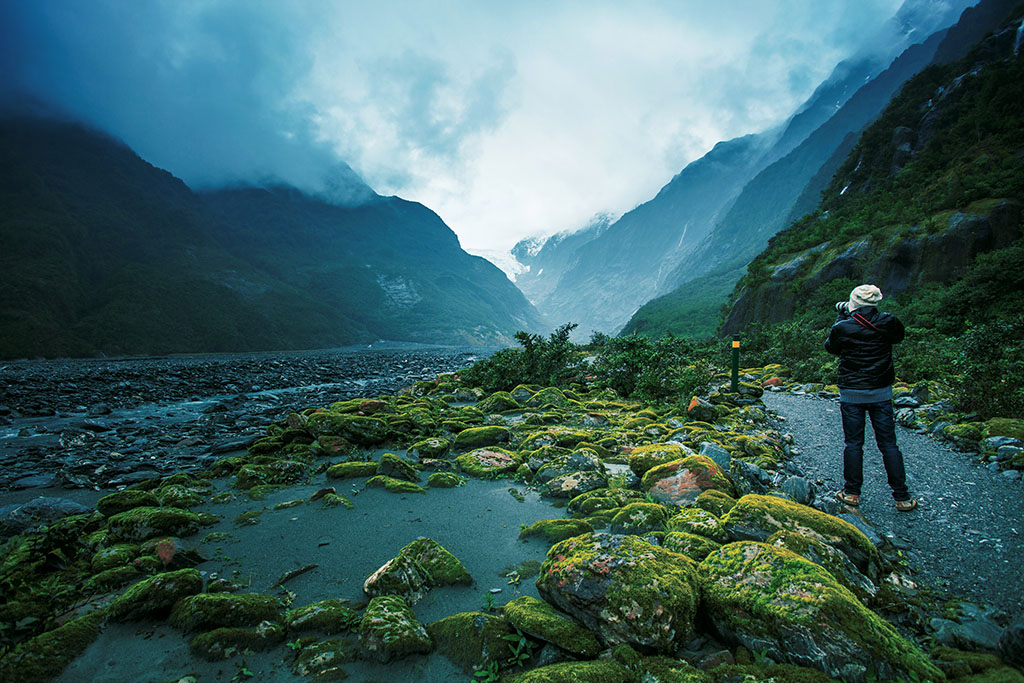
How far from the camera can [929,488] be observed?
6.05 m

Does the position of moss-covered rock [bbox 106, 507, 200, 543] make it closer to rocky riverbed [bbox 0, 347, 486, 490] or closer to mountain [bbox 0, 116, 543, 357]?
rocky riverbed [bbox 0, 347, 486, 490]

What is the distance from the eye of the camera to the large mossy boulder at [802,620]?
2.69 m

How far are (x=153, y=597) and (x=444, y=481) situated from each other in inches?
173

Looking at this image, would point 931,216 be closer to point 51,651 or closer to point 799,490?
point 799,490

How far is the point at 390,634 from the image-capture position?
11.2 feet

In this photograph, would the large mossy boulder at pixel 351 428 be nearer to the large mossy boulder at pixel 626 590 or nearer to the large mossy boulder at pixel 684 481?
the large mossy boulder at pixel 684 481

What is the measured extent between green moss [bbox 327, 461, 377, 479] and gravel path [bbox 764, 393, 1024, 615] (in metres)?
8.44

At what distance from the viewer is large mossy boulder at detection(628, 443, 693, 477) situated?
7.10 m

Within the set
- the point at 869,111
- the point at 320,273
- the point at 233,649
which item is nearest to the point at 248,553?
the point at 233,649

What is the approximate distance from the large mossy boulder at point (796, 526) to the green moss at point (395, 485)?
5240mm

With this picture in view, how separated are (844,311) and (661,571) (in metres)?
5.28

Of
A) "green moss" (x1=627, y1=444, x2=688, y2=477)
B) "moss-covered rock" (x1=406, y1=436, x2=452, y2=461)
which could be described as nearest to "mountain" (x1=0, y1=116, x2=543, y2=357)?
"moss-covered rock" (x1=406, y1=436, x2=452, y2=461)

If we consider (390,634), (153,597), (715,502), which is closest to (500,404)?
(715,502)

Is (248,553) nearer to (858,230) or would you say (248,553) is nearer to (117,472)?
(117,472)
